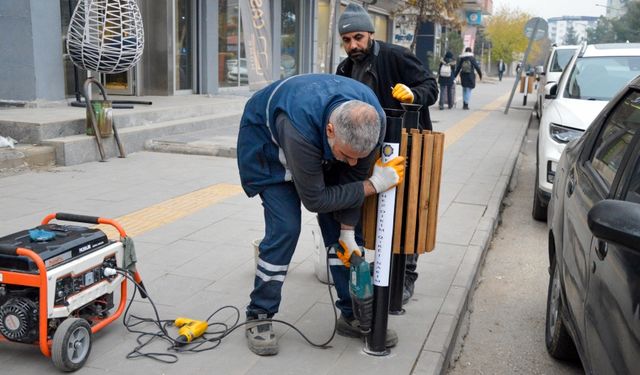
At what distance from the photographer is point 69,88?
1214 cm

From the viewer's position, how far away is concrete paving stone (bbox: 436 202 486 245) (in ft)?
19.9

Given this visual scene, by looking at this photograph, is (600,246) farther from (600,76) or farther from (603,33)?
(603,33)

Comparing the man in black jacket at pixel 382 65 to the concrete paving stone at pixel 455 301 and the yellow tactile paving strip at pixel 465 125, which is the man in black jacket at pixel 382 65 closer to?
the concrete paving stone at pixel 455 301

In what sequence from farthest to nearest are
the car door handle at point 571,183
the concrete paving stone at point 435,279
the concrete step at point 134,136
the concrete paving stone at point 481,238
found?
the concrete step at point 134,136, the concrete paving stone at point 481,238, the concrete paving stone at point 435,279, the car door handle at point 571,183

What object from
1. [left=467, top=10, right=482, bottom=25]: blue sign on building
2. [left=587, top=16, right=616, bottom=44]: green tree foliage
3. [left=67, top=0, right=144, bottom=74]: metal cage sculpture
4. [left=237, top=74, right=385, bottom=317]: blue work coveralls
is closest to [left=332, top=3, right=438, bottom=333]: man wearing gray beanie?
[left=237, top=74, right=385, bottom=317]: blue work coveralls

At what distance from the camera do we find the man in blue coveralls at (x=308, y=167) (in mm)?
3137

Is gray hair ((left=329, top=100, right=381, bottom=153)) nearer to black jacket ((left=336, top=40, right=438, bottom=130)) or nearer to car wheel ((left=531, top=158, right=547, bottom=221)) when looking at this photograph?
black jacket ((left=336, top=40, right=438, bottom=130))

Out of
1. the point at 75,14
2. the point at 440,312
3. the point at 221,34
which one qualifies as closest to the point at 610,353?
the point at 440,312

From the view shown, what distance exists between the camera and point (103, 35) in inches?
396

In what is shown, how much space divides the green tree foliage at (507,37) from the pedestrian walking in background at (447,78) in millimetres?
37033

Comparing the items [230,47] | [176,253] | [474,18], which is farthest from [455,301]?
[474,18]

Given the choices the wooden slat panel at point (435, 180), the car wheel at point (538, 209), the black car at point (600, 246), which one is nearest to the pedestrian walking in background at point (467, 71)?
the car wheel at point (538, 209)

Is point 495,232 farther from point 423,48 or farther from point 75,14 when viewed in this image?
point 423,48

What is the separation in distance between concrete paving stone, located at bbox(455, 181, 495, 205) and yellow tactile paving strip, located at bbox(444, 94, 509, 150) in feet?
10.2
